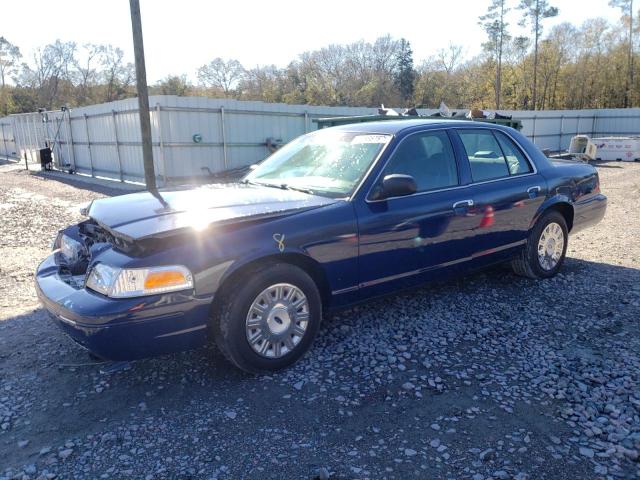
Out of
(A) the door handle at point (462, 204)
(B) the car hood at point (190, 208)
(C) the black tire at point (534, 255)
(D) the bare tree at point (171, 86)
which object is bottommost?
(C) the black tire at point (534, 255)

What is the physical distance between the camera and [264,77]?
65688mm

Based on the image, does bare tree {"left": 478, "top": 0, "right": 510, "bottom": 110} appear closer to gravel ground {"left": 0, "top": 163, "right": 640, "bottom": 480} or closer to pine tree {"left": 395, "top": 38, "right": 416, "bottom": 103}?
pine tree {"left": 395, "top": 38, "right": 416, "bottom": 103}

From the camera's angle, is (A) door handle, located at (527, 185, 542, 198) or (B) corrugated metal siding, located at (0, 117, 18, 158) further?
(B) corrugated metal siding, located at (0, 117, 18, 158)

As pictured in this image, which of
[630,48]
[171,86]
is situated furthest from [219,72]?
[630,48]

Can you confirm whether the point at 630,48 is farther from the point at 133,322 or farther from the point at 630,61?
the point at 133,322

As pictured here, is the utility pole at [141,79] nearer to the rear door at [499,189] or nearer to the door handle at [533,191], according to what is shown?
the rear door at [499,189]

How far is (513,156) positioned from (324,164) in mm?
2101

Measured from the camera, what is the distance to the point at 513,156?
5.05 metres

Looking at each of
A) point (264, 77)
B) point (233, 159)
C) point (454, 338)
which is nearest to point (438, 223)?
point (454, 338)

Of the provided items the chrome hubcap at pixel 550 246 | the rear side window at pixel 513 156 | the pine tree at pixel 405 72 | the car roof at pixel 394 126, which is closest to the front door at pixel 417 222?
the car roof at pixel 394 126

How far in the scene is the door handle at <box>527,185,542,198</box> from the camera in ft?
16.3

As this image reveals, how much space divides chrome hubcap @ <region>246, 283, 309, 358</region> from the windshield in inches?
34.8

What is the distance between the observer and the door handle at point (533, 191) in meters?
A: 4.96

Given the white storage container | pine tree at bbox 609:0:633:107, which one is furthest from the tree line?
the white storage container
